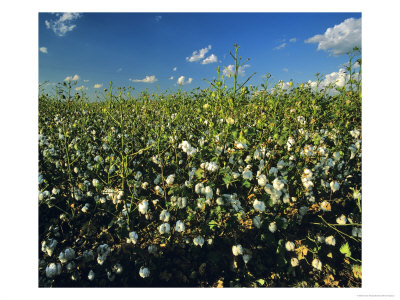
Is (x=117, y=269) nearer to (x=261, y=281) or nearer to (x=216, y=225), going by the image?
(x=216, y=225)

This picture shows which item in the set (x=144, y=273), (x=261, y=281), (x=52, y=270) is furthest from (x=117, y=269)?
(x=261, y=281)

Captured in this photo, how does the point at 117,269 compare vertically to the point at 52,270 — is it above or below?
below

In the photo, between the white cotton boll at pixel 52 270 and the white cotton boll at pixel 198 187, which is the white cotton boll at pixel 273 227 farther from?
the white cotton boll at pixel 52 270

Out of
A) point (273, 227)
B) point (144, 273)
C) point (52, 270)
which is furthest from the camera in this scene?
point (273, 227)

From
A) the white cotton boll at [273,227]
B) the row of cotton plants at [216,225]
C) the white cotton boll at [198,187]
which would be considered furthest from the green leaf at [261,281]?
the white cotton boll at [198,187]

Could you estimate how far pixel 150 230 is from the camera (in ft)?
6.27

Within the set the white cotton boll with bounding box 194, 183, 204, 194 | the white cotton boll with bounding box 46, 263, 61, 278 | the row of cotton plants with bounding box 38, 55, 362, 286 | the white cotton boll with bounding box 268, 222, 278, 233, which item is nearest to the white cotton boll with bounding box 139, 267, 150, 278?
the row of cotton plants with bounding box 38, 55, 362, 286

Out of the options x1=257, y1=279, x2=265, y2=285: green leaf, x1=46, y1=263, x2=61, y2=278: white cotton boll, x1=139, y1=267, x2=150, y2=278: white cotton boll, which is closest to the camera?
x1=46, y1=263, x2=61, y2=278: white cotton boll

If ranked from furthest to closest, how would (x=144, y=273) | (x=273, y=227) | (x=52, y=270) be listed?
(x=273, y=227), (x=144, y=273), (x=52, y=270)

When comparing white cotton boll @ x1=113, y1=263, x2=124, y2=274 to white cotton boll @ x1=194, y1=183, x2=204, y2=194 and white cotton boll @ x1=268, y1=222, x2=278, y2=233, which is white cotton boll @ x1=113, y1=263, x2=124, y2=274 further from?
white cotton boll @ x1=268, y1=222, x2=278, y2=233

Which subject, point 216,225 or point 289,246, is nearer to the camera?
point 289,246
